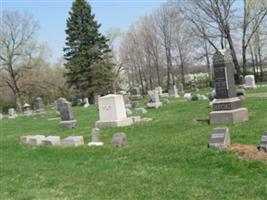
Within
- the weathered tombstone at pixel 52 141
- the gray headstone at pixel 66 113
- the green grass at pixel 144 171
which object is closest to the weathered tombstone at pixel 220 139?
the green grass at pixel 144 171

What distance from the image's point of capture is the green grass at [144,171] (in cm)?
817

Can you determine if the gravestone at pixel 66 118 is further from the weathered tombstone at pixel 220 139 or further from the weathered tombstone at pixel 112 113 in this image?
the weathered tombstone at pixel 220 139

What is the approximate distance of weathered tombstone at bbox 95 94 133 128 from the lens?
19812 mm

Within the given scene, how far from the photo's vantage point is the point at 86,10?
55562 millimetres

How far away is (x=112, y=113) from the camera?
20.0 metres

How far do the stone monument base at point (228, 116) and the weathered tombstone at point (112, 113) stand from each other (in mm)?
4810

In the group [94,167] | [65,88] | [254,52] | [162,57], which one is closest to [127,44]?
[162,57]

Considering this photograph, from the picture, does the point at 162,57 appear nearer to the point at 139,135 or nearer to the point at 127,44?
the point at 127,44

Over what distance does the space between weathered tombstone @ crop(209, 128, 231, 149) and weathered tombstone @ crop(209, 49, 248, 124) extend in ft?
16.5

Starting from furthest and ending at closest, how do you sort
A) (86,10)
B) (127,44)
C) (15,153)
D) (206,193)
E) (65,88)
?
(127,44), (65,88), (86,10), (15,153), (206,193)

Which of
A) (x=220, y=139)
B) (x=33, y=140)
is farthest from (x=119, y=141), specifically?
(x=33, y=140)

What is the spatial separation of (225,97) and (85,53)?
39.2 metres

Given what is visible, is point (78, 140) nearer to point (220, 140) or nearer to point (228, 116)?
point (228, 116)

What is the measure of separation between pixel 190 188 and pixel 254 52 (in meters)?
66.3
